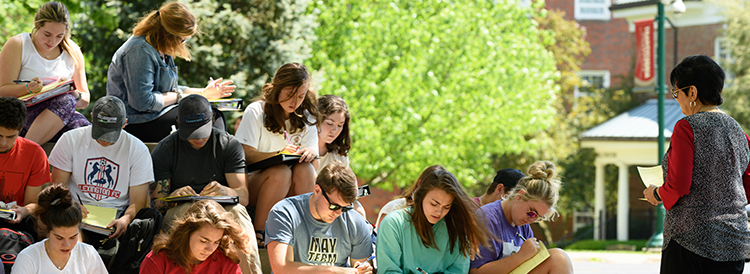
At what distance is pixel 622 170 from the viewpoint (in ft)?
63.9

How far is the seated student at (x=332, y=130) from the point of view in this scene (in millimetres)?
5660

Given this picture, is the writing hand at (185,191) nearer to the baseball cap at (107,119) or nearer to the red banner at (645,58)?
the baseball cap at (107,119)

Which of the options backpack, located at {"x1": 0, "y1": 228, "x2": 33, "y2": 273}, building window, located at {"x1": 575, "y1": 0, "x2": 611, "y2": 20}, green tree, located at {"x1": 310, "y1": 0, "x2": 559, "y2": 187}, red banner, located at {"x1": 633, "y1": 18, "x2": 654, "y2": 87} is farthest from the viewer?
building window, located at {"x1": 575, "y1": 0, "x2": 611, "y2": 20}

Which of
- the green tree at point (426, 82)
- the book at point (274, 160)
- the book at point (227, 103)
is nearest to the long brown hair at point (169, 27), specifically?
the book at point (227, 103)

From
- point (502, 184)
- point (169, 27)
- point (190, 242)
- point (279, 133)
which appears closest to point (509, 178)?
point (502, 184)

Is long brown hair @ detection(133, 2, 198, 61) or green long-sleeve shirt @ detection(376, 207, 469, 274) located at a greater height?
long brown hair @ detection(133, 2, 198, 61)

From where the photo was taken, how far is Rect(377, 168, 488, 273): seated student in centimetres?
430

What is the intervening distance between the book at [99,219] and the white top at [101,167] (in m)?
0.20

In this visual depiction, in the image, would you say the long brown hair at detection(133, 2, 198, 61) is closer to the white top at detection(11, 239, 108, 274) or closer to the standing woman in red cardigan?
the white top at detection(11, 239, 108, 274)

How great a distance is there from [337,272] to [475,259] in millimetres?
1047

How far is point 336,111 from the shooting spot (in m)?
5.66

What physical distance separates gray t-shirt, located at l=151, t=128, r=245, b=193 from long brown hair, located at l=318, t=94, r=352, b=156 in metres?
0.93

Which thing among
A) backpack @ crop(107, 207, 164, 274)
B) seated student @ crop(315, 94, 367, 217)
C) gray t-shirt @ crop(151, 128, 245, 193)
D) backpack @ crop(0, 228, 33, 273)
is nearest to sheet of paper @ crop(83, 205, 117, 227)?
backpack @ crop(107, 207, 164, 274)

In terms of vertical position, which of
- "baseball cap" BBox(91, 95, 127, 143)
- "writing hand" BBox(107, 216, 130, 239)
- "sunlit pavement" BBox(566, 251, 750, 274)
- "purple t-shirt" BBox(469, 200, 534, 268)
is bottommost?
"sunlit pavement" BBox(566, 251, 750, 274)
